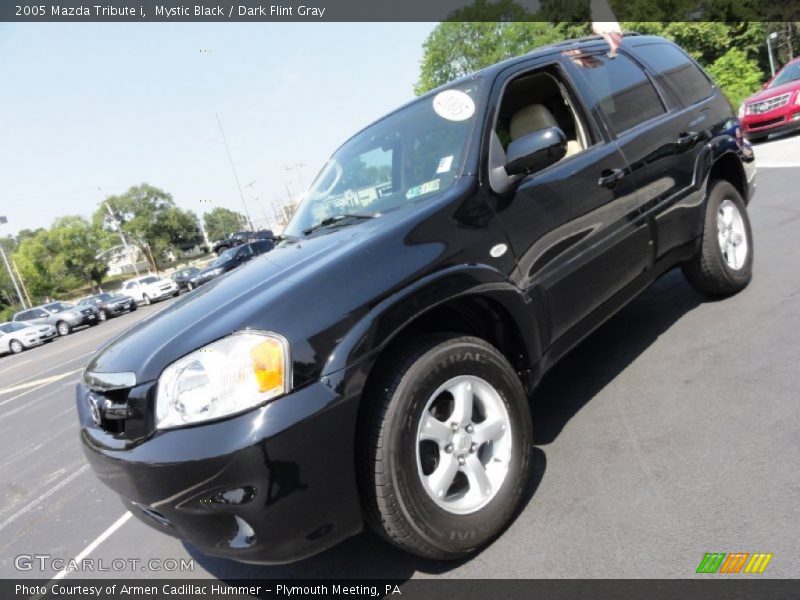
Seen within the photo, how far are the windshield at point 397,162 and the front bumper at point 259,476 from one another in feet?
4.05

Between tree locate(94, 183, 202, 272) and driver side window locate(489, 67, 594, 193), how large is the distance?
79.2m

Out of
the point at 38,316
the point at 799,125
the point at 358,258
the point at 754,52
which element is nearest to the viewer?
the point at 358,258

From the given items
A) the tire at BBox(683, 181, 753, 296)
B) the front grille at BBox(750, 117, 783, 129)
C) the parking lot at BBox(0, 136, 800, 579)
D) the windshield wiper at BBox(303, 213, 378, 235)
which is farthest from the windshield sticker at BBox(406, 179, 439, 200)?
the front grille at BBox(750, 117, 783, 129)

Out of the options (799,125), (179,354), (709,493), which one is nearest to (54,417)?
(179,354)

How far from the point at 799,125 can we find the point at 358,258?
14.4 meters

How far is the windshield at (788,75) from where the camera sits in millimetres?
13053

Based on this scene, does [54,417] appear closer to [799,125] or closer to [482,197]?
[482,197]

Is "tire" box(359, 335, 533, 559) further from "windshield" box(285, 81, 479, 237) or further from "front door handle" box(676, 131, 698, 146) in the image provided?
"front door handle" box(676, 131, 698, 146)

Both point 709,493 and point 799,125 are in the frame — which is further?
point 799,125

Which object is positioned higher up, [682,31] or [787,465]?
[682,31]

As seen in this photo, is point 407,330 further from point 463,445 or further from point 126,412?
point 126,412

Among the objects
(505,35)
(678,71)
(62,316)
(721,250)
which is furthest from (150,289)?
(505,35)

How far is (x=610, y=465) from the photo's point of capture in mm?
2631
